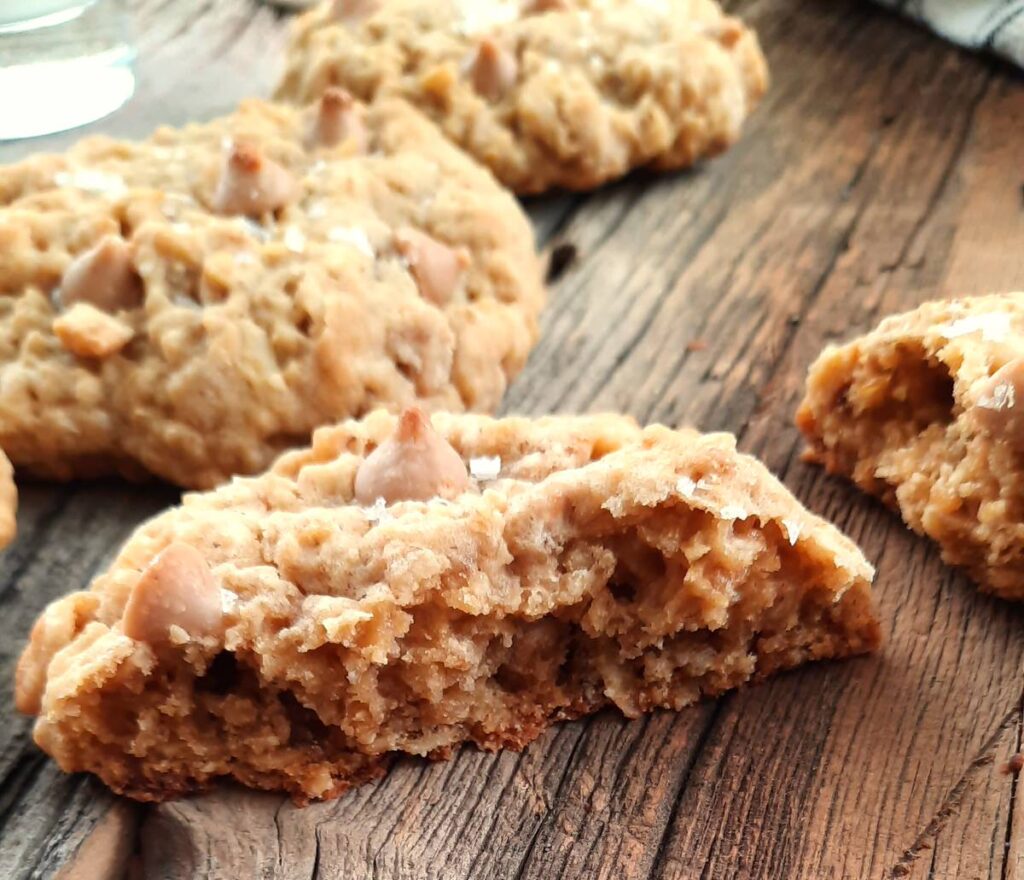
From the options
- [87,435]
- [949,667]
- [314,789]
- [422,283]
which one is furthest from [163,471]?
[949,667]

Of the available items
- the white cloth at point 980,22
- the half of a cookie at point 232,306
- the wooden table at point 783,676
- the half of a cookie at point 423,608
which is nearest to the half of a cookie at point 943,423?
the wooden table at point 783,676

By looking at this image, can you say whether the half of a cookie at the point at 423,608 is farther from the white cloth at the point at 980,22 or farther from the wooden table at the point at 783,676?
the white cloth at the point at 980,22

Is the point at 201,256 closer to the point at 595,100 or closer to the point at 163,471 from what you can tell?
the point at 163,471

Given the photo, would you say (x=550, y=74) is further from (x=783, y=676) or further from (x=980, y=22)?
(x=783, y=676)

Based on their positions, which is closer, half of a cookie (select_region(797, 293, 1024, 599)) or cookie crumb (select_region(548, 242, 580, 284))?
half of a cookie (select_region(797, 293, 1024, 599))

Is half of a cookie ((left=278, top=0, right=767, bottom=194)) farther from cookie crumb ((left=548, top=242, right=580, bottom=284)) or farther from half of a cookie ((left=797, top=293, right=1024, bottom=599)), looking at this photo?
half of a cookie ((left=797, top=293, right=1024, bottom=599))

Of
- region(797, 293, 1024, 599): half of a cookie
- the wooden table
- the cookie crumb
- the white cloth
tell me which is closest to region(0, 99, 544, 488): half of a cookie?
the wooden table
